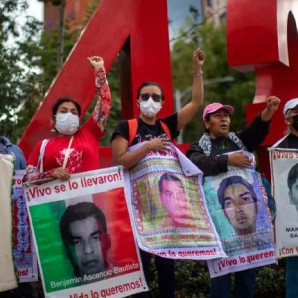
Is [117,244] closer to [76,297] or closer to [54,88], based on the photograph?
[76,297]

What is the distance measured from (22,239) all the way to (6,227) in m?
0.25

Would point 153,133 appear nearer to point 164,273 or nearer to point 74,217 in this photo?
point 74,217

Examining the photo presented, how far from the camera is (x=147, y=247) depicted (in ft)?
15.3

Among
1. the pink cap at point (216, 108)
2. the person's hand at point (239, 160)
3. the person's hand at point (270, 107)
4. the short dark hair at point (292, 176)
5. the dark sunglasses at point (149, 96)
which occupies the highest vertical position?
the dark sunglasses at point (149, 96)

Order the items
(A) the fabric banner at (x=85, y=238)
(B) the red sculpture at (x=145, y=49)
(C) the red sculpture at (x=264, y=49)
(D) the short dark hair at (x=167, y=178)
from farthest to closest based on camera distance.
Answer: (C) the red sculpture at (x=264, y=49) → (B) the red sculpture at (x=145, y=49) → (D) the short dark hair at (x=167, y=178) → (A) the fabric banner at (x=85, y=238)

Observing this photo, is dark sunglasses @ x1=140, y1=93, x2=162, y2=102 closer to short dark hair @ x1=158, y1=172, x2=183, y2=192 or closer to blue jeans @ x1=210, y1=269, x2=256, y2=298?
short dark hair @ x1=158, y1=172, x2=183, y2=192

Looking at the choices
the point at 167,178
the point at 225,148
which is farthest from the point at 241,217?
the point at 167,178

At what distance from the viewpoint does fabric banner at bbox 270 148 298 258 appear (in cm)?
521

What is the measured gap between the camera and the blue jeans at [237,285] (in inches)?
194

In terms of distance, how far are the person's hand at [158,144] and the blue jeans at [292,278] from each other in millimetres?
1425

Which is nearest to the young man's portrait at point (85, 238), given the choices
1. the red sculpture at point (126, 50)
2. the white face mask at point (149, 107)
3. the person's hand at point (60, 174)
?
the person's hand at point (60, 174)

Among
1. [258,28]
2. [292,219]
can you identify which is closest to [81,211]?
[292,219]

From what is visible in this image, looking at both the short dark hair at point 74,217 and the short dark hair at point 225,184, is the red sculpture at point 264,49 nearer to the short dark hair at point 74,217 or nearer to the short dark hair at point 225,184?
the short dark hair at point 225,184

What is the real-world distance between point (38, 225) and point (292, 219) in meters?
1.99
